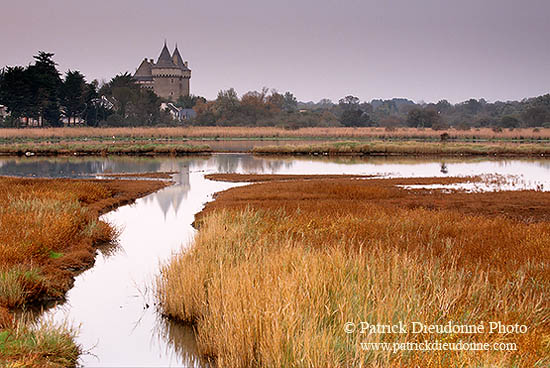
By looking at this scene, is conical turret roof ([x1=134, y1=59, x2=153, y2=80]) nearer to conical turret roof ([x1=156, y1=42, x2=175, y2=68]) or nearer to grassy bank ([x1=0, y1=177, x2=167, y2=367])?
conical turret roof ([x1=156, y1=42, x2=175, y2=68])

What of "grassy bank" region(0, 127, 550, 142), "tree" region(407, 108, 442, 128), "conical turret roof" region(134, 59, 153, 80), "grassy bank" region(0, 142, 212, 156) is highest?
"conical turret roof" region(134, 59, 153, 80)

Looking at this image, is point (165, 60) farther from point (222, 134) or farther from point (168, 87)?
point (222, 134)

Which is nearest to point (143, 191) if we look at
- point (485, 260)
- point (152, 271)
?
point (152, 271)

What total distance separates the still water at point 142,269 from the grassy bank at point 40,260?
45cm

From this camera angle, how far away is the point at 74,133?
8700 centimetres

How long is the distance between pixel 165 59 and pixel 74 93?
8768cm

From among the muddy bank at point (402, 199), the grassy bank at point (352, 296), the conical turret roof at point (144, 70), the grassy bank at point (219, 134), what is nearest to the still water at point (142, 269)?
the grassy bank at point (352, 296)

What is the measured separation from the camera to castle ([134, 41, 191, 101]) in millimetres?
182250

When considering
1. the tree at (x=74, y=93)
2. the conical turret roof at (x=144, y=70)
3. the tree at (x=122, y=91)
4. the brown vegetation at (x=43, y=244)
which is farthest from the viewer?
the conical turret roof at (x=144, y=70)

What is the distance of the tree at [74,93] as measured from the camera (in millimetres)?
103438

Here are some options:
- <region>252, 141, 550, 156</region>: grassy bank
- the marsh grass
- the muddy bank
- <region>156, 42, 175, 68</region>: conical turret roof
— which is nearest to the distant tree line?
<region>156, 42, 175, 68</region>: conical turret roof

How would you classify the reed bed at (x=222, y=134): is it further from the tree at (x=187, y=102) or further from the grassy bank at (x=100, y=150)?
the tree at (x=187, y=102)

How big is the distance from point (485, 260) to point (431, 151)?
58.6 meters

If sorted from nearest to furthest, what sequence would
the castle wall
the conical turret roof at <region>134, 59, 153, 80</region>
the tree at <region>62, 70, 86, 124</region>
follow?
the tree at <region>62, 70, 86, 124</region> < the castle wall < the conical turret roof at <region>134, 59, 153, 80</region>
